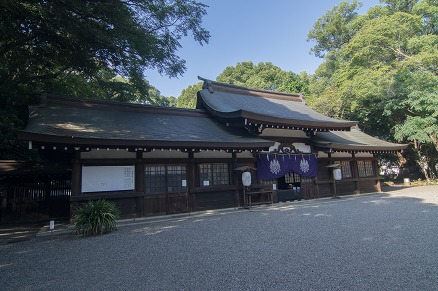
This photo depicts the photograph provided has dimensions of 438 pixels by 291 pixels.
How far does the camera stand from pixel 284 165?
42.1ft

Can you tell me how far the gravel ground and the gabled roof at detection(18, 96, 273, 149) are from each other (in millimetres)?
2880

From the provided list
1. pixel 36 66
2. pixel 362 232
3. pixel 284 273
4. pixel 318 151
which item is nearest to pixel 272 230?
pixel 362 232

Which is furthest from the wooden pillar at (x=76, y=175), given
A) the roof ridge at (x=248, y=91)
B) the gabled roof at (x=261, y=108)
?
the roof ridge at (x=248, y=91)

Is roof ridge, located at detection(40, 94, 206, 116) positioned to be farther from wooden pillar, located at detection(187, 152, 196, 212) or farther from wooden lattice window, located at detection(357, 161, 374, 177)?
wooden lattice window, located at detection(357, 161, 374, 177)

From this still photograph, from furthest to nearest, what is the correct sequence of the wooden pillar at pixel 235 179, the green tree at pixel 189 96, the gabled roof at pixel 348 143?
1. the green tree at pixel 189 96
2. the gabled roof at pixel 348 143
3. the wooden pillar at pixel 235 179

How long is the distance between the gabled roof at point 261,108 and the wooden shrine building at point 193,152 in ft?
0.22

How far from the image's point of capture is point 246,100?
643 inches

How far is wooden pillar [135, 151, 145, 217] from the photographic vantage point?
9.65 m

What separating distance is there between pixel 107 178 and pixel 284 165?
7945mm


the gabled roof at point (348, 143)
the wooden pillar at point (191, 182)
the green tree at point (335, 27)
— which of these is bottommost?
the wooden pillar at point (191, 182)

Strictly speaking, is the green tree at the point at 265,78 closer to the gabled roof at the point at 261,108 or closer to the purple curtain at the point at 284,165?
the gabled roof at the point at 261,108

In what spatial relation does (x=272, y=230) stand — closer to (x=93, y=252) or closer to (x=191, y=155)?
(x=93, y=252)

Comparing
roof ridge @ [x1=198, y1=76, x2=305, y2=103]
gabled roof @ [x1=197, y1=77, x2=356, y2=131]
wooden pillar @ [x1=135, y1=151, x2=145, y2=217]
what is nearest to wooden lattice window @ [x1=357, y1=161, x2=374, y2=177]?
gabled roof @ [x1=197, y1=77, x2=356, y2=131]

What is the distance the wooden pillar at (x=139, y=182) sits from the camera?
31.7ft
